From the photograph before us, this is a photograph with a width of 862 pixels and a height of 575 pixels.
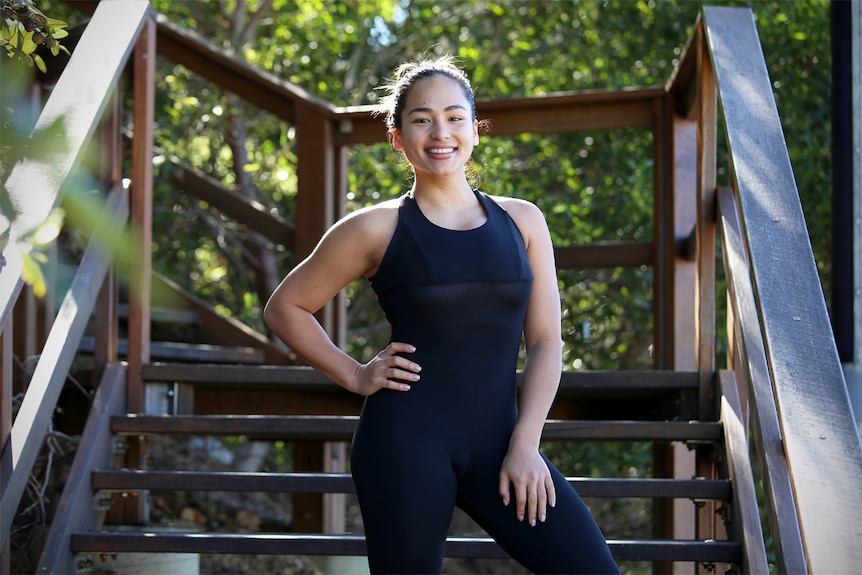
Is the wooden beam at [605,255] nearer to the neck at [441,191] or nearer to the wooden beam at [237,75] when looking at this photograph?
the wooden beam at [237,75]

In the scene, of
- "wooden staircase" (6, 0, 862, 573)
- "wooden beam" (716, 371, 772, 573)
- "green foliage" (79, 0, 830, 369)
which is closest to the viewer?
"wooden staircase" (6, 0, 862, 573)

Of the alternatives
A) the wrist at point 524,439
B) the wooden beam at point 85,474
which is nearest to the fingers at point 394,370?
the wrist at point 524,439

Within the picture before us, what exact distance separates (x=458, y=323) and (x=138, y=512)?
7.62 ft

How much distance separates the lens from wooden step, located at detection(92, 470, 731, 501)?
3551 millimetres

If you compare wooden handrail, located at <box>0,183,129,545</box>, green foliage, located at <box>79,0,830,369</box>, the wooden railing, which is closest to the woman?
the wooden railing

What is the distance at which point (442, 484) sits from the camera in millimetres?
2287

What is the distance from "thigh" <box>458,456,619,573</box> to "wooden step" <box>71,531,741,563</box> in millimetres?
1101

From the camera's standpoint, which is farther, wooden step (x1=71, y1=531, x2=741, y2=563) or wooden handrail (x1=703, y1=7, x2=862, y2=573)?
wooden step (x1=71, y1=531, x2=741, y2=563)

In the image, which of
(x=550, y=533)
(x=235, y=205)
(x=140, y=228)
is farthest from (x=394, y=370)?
(x=235, y=205)

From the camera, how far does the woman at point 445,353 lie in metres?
2.27

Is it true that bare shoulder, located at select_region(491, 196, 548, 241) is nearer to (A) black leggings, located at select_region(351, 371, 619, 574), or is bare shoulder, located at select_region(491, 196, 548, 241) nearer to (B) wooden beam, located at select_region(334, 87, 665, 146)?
(A) black leggings, located at select_region(351, 371, 619, 574)

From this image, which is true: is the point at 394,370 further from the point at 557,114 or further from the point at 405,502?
the point at 557,114

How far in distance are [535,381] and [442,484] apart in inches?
12.0

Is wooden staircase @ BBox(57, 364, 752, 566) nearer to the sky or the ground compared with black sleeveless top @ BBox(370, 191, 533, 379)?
nearer to the ground
